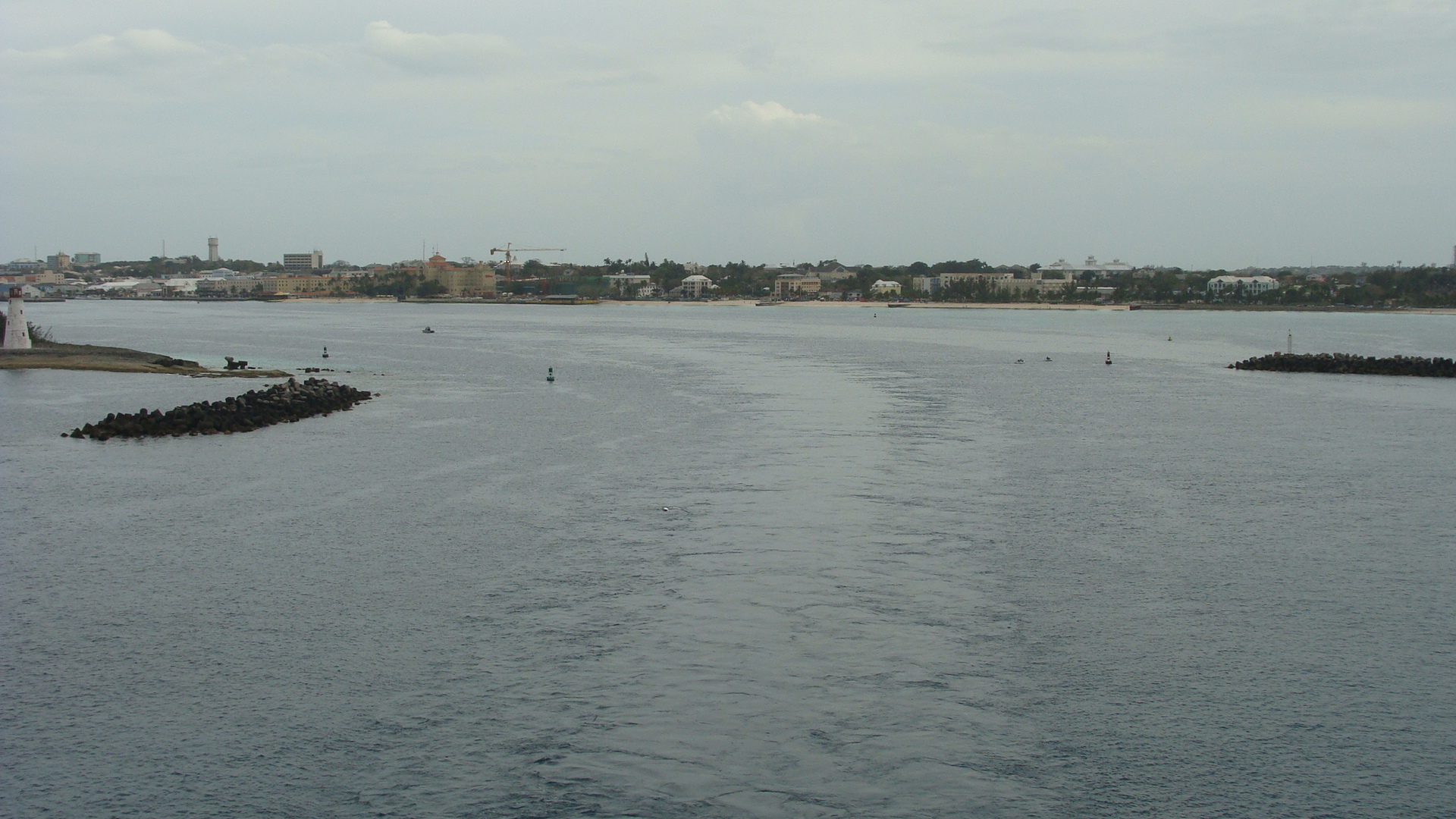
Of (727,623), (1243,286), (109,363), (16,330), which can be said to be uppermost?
(1243,286)

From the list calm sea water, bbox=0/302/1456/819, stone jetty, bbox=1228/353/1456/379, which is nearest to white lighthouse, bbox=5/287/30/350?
calm sea water, bbox=0/302/1456/819

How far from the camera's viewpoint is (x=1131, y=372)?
161ft

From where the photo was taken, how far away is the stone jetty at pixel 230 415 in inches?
1020

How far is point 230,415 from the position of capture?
27.8 metres

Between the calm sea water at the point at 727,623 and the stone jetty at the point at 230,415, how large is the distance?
101cm

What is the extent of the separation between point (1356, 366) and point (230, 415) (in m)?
41.6

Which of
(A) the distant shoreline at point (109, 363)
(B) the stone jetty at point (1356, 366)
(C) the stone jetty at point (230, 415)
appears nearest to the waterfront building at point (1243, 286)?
(B) the stone jetty at point (1356, 366)

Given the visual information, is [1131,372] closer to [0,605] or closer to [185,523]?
[185,523]

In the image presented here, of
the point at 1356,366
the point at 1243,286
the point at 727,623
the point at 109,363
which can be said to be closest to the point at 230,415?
the point at 109,363

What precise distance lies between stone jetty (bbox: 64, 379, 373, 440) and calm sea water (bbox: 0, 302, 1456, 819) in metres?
1.01

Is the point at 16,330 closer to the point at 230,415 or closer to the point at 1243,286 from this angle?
the point at 230,415

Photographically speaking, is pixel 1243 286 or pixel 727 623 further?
pixel 1243 286

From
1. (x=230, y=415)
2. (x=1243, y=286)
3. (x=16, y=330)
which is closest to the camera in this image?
(x=230, y=415)

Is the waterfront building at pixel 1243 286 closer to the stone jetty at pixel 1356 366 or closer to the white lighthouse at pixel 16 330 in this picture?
the stone jetty at pixel 1356 366
